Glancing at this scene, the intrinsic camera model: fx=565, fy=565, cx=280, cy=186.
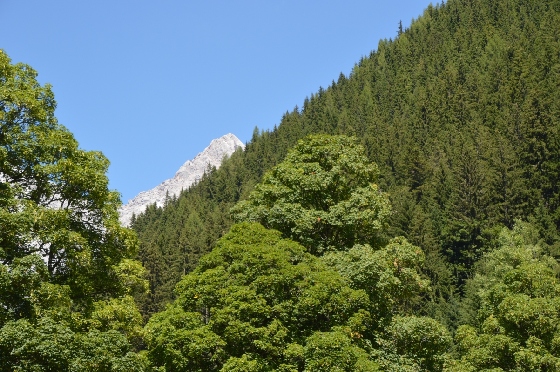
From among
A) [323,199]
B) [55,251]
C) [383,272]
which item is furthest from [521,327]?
[55,251]

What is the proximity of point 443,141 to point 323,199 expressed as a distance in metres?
90.7

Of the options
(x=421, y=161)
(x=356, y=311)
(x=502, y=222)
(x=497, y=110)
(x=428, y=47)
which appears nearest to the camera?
(x=356, y=311)

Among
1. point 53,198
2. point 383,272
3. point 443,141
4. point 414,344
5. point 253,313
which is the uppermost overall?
point 443,141

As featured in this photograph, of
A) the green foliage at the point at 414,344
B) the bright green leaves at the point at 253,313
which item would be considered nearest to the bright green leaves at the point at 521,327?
the green foliage at the point at 414,344

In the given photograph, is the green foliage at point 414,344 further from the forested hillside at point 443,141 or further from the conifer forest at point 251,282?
the forested hillside at point 443,141

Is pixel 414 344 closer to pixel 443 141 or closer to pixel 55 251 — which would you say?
pixel 55 251

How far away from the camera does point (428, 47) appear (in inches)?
6732

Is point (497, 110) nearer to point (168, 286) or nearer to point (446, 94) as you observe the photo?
point (446, 94)

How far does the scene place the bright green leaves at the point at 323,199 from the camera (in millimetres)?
25031

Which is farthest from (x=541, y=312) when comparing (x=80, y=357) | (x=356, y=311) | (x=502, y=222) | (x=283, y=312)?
(x=502, y=222)

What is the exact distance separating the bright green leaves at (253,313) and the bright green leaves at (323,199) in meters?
2.54

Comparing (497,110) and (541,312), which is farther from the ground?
(497,110)

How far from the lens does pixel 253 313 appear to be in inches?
821

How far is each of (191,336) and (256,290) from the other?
2909 millimetres
